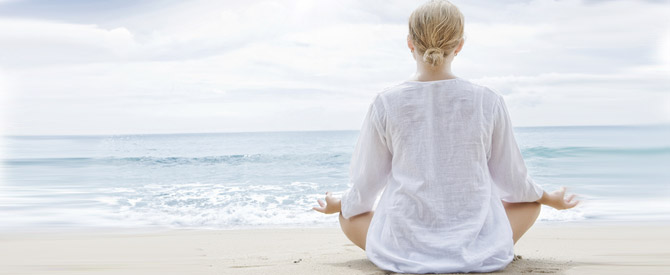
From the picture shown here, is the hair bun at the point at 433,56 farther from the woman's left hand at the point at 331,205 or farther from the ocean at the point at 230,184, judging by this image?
the ocean at the point at 230,184

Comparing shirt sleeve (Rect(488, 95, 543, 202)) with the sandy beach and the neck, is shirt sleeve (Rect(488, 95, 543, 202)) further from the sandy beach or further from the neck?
the sandy beach

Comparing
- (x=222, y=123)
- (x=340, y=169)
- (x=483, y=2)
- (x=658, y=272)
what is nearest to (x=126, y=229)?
(x=658, y=272)

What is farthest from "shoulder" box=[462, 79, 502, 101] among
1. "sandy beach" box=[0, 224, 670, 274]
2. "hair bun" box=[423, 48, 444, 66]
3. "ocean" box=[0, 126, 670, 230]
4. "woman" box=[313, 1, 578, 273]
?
"ocean" box=[0, 126, 670, 230]

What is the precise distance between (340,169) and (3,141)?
49.9ft

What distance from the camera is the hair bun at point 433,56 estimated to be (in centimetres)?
221

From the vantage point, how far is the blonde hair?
2.18 m

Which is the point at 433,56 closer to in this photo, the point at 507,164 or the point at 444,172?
the point at 444,172

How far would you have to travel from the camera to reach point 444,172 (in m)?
2.26

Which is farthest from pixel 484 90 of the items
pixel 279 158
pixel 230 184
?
pixel 279 158

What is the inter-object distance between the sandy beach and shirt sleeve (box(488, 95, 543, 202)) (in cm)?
37

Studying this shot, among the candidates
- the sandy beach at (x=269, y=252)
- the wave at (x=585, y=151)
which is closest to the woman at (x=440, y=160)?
the sandy beach at (x=269, y=252)

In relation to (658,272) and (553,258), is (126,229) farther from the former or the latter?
(658,272)

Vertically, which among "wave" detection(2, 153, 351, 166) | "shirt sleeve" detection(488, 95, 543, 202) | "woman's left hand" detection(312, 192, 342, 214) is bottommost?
"wave" detection(2, 153, 351, 166)

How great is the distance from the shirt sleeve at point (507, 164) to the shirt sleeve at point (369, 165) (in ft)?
1.57
